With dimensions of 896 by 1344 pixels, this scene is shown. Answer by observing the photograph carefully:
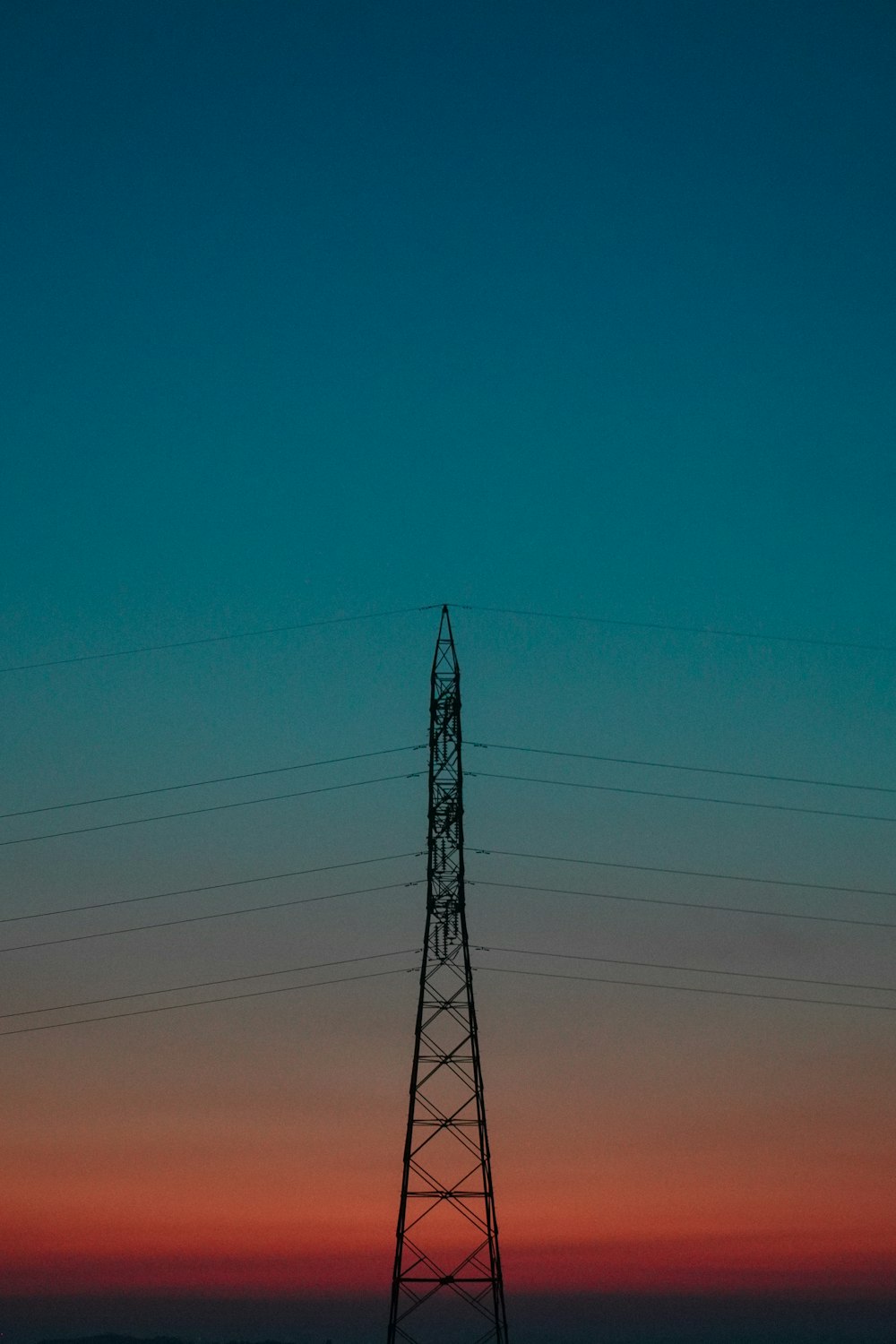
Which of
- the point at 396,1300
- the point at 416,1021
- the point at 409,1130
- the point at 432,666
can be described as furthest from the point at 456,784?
the point at 396,1300

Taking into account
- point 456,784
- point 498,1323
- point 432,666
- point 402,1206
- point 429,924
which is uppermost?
point 432,666

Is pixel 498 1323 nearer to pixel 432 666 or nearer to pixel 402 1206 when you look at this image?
pixel 402 1206

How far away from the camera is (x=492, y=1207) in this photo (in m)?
56.9

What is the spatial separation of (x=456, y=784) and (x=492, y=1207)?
1672cm

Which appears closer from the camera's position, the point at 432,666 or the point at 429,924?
the point at 429,924

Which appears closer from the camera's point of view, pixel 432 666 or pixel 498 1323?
pixel 498 1323

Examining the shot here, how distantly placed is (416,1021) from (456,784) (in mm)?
10034

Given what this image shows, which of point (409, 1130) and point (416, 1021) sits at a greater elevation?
point (416, 1021)

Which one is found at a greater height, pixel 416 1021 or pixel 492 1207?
pixel 416 1021

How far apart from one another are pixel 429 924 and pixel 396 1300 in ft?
45.5

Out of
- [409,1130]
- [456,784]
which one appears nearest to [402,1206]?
[409,1130]

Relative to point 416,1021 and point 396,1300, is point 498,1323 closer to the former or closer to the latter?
point 396,1300

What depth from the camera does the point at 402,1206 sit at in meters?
56.3

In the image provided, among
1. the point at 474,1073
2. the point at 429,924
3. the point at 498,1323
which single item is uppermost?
the point at 429,924
